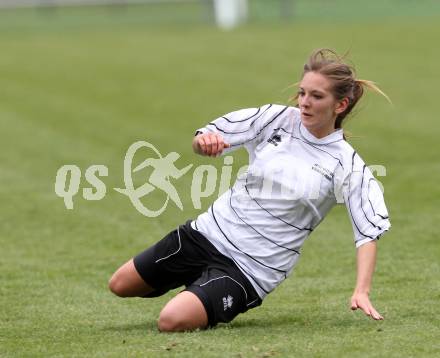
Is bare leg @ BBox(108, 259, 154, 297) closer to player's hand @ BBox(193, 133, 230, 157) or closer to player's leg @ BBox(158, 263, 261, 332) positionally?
player's leg @ BBox(158, 263, 261, 332)

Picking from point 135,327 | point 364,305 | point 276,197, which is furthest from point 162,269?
point 364,305

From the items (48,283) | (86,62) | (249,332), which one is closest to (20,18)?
(86,62)

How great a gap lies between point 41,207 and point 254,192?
599 centimetres

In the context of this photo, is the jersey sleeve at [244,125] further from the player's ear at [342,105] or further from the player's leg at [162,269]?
the player's leg at [162,269]

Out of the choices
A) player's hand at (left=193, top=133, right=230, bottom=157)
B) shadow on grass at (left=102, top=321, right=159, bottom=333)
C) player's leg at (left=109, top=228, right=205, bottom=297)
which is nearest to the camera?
player's hand at (left=193, top=133, right=230, bottom=157)

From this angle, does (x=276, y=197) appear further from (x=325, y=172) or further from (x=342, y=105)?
(x=342, y=105)

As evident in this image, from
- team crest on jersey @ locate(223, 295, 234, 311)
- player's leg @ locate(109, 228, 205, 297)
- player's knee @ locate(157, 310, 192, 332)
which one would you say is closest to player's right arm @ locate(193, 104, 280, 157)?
player's leg @ locate(109, 228, 205, 297)

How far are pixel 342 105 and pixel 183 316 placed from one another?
1558 mm

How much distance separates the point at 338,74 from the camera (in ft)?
22.7

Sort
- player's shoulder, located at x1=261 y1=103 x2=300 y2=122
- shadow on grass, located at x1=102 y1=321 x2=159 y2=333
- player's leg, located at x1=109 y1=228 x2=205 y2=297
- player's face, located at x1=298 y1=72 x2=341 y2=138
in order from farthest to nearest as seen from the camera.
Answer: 1. player's leg, located at x1=109 y1=228 x2=205 y2=297
2. player's shoulder, located at x1=261 y1=103 x2=300 y2=122
3. shadow on grass, located at x1=102 y1=321 x2=159 y2=333
4. player's face, located at x1=298 y1=72 x2=341 y2=138

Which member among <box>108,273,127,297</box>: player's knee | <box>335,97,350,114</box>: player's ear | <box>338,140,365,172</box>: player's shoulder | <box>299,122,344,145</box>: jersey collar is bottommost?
<box>108,273,127,297</box>: player's knee

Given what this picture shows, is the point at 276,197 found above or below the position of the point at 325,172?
below

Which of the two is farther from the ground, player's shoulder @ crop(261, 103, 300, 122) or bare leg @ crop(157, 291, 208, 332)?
player's shoulder @ crop(261, 103, 300, 122)

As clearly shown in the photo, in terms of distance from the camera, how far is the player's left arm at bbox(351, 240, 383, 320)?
6.43m
